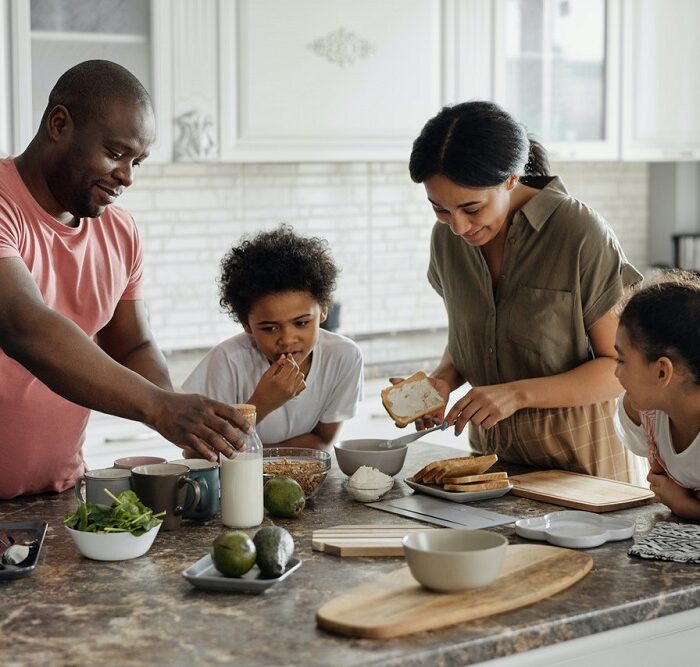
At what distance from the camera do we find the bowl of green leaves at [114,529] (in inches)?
72.1

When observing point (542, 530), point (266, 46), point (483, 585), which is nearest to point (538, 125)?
point (266, 46)

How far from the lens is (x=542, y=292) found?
256 cm

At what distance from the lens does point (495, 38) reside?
4.38 metres

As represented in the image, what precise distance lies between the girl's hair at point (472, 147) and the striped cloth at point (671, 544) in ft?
2.70

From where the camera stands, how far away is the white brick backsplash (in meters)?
4.34

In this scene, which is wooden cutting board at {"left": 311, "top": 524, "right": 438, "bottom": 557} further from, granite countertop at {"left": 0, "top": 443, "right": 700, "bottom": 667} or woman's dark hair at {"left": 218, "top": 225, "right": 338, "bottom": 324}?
woman's dark hair at {"left": 218, "top": 225, "right": 338, "bottom": 324}

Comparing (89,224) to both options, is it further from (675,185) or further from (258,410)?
(675,185)

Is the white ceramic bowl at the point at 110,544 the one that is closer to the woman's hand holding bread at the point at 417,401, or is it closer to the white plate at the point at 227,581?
the white plate at the point at 227,581

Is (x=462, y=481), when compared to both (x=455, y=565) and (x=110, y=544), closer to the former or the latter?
(x=455, y=565)

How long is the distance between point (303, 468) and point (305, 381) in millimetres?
524

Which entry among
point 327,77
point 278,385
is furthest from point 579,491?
point 327,77

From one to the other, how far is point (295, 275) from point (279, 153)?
1.45 metres

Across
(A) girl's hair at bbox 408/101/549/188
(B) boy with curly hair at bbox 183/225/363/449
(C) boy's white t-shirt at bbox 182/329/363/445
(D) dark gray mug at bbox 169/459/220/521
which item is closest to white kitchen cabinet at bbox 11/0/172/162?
(B) boy with curly hair at bbox 183/225/363/449

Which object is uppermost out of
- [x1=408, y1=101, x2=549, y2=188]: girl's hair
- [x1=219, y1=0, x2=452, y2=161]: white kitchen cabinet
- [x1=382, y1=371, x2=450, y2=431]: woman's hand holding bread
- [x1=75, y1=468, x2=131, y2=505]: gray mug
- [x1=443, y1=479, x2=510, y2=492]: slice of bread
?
[x1=219, y1=0, x2=452, y2=161]: white kitchen cabinet
